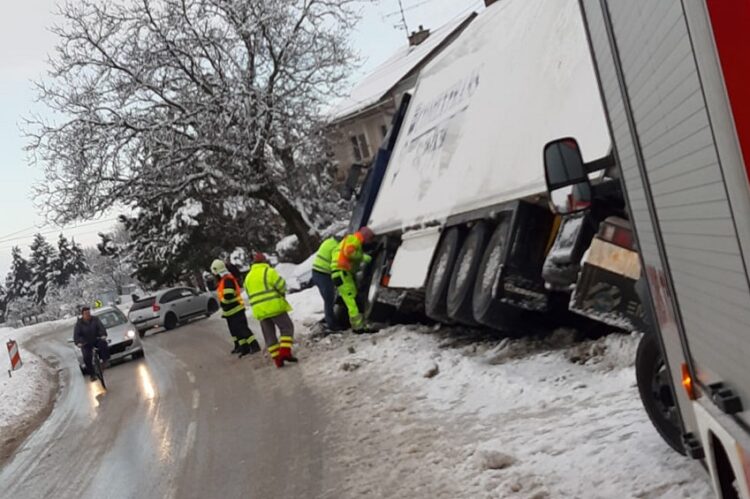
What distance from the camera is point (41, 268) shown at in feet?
301

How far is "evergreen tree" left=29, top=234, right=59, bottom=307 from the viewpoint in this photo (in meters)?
91.1

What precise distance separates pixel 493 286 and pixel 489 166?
1.38 metres

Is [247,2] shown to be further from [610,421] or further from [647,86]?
[647,86]

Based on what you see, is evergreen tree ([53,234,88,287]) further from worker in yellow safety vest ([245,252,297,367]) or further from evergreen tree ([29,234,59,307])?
worker in yellow safety vest ([245,252,297,367])

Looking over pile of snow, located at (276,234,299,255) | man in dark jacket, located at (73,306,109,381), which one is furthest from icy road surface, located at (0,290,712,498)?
pile of snow, located at (276,234,299,255)

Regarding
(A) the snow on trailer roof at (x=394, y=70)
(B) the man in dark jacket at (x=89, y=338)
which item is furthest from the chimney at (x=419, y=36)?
(B) the man in dark jacket at (x=89, y=338)

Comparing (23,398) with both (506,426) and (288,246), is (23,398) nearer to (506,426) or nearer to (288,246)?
(506,426)

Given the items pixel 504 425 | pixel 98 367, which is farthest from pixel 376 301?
pixel 98 367

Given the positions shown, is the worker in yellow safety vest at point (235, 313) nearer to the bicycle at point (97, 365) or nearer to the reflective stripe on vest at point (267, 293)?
the reflective stripe on vest at point (267, 293)

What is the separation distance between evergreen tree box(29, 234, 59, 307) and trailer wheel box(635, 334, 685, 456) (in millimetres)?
93462

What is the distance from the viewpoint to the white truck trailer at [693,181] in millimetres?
1807

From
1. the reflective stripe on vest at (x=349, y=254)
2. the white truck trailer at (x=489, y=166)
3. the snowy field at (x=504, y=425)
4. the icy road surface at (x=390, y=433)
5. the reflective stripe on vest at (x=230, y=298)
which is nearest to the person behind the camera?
the snowy field at (x=504, y=425)

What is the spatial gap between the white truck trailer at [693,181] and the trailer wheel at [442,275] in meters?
5.52

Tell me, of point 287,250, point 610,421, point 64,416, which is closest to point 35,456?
point 64,416
